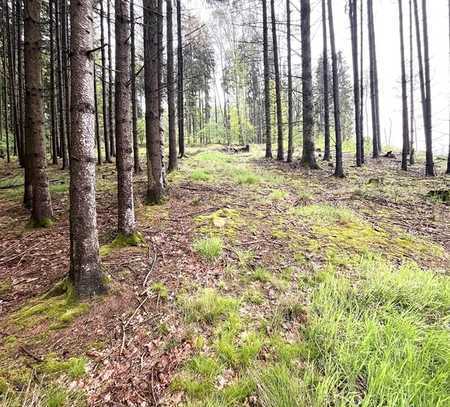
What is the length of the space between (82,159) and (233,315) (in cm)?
221

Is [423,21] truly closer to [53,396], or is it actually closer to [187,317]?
[187,317]

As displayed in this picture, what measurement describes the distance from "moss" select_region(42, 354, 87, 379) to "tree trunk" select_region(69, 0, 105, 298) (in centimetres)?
76

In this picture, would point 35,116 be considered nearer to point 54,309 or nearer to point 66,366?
point 54,309

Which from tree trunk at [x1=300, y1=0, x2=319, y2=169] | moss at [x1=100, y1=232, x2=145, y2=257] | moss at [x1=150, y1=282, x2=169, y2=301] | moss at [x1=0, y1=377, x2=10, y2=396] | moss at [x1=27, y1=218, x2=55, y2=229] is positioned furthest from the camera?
tree trunk at [x1=300, y1=0, x2=319, y2=169]

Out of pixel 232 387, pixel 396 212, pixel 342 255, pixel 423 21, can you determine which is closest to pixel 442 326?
pixel 342 255

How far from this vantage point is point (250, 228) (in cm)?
524

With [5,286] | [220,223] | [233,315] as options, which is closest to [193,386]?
[233,315]

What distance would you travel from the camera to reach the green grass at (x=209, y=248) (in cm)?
409

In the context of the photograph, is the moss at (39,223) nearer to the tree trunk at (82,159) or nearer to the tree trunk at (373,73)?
the tree trunk at (82,159)

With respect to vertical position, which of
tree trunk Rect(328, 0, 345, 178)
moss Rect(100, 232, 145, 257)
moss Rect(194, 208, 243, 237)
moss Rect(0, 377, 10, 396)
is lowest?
moss Rect(0, 377, 10, 396)

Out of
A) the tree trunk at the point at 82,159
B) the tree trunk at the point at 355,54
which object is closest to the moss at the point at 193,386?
the tree trunk at the point at 82,159

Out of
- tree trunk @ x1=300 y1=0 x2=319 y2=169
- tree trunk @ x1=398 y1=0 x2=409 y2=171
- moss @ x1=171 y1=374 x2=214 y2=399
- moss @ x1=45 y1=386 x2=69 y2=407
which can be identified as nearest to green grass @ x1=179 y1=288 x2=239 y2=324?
moss @ x1=171 y1=374 x2=214 y2=399

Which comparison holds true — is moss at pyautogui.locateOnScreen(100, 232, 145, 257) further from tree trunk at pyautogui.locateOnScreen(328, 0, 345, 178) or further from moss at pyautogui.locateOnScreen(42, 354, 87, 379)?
tree trunk at pyautogui.locateOnScreen(328, 0, 345, 178)

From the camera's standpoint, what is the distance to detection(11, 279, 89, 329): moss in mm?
2766
